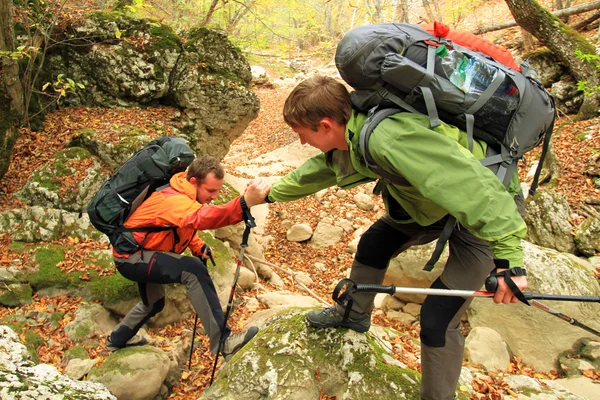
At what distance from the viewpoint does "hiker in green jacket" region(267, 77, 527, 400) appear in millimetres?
2172

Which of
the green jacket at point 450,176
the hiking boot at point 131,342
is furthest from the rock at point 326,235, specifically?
the green jacket at point 450,176

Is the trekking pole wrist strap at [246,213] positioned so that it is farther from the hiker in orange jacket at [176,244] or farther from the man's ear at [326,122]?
the man's ear at [326,122]

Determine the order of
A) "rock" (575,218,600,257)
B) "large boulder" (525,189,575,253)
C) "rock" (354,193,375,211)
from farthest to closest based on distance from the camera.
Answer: "rock" (354,193,375,211)
"large boulder" (525,189,575,253)
"rock" (575,218,600,257)

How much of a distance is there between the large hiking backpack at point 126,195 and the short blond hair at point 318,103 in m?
2.15

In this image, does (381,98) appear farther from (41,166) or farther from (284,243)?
(284,243)

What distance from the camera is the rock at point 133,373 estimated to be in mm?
4062

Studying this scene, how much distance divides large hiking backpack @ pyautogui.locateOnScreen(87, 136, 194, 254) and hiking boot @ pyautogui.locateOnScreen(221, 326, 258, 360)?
1.44 meters

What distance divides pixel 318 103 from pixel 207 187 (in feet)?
7.27

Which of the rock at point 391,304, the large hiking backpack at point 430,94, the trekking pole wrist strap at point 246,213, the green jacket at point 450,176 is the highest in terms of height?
the large hiking backpack at point 430,94

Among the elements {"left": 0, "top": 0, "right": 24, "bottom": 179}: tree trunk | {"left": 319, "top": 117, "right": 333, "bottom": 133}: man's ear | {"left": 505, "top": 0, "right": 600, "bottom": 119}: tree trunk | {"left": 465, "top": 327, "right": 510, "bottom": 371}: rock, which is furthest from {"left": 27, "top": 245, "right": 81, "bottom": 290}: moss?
{"left": 505, "top": 0, "right": 600, "bottom": 119}: tree trunk

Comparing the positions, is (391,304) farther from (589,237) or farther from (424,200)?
(424,200)

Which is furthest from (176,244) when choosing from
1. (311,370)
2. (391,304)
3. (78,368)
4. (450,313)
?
(391,304)

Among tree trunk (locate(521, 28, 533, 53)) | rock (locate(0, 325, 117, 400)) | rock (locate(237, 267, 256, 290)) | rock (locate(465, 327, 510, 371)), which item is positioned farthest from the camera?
tree trunk (locate(521, 28, 533, 53))

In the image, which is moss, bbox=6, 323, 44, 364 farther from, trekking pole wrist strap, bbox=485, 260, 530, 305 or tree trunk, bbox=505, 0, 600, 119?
tree trunk, bbox=505, 0, 600, 119
